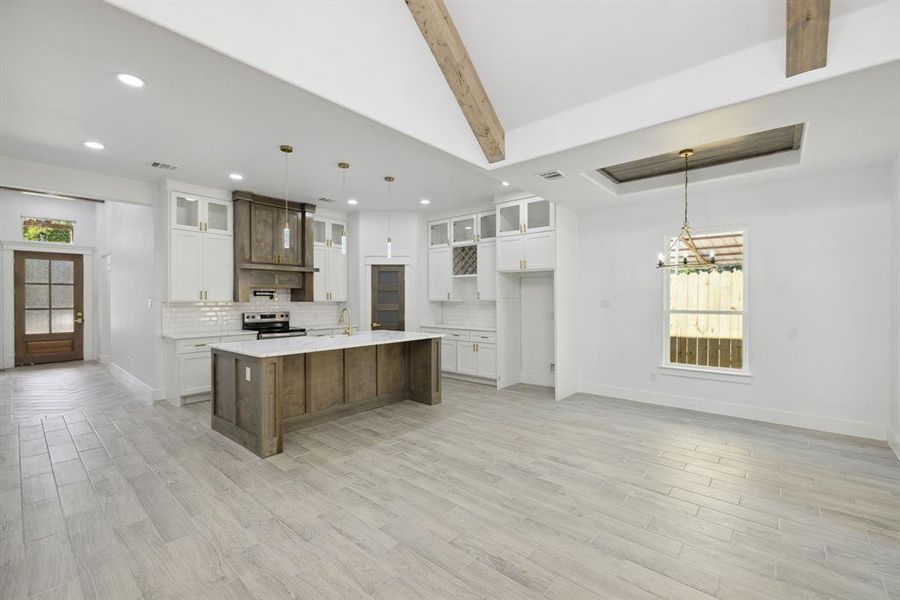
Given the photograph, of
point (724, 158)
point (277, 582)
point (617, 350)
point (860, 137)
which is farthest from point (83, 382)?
point (860, 137)

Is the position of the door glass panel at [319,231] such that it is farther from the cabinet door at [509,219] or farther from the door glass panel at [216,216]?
the cabinet door at [509,219]

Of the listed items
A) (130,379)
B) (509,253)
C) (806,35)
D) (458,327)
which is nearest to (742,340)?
(509,253)

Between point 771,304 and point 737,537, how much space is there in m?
3.17

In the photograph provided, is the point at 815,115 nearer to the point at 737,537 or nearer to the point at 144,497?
the point at 737,537

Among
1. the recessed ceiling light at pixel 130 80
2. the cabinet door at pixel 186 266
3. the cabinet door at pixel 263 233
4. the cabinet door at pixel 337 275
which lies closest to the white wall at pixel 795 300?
the cabinet door at pixel 337 275

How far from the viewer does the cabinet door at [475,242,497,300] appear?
6.27 metres

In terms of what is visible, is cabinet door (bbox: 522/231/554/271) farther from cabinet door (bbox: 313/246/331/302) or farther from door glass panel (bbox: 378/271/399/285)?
cabinet door (bbox: 313/246/331/302)

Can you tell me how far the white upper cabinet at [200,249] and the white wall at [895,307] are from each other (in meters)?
7.52

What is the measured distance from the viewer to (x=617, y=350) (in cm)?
562

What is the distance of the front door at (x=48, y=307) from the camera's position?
7.89m

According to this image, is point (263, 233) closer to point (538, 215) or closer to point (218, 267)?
point (218, 267)

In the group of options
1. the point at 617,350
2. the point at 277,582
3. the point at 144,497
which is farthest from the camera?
the point at 617,350

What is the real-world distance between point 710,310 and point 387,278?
4.84 metres

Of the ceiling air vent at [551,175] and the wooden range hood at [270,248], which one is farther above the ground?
the ceiling air vent at [551,175]
